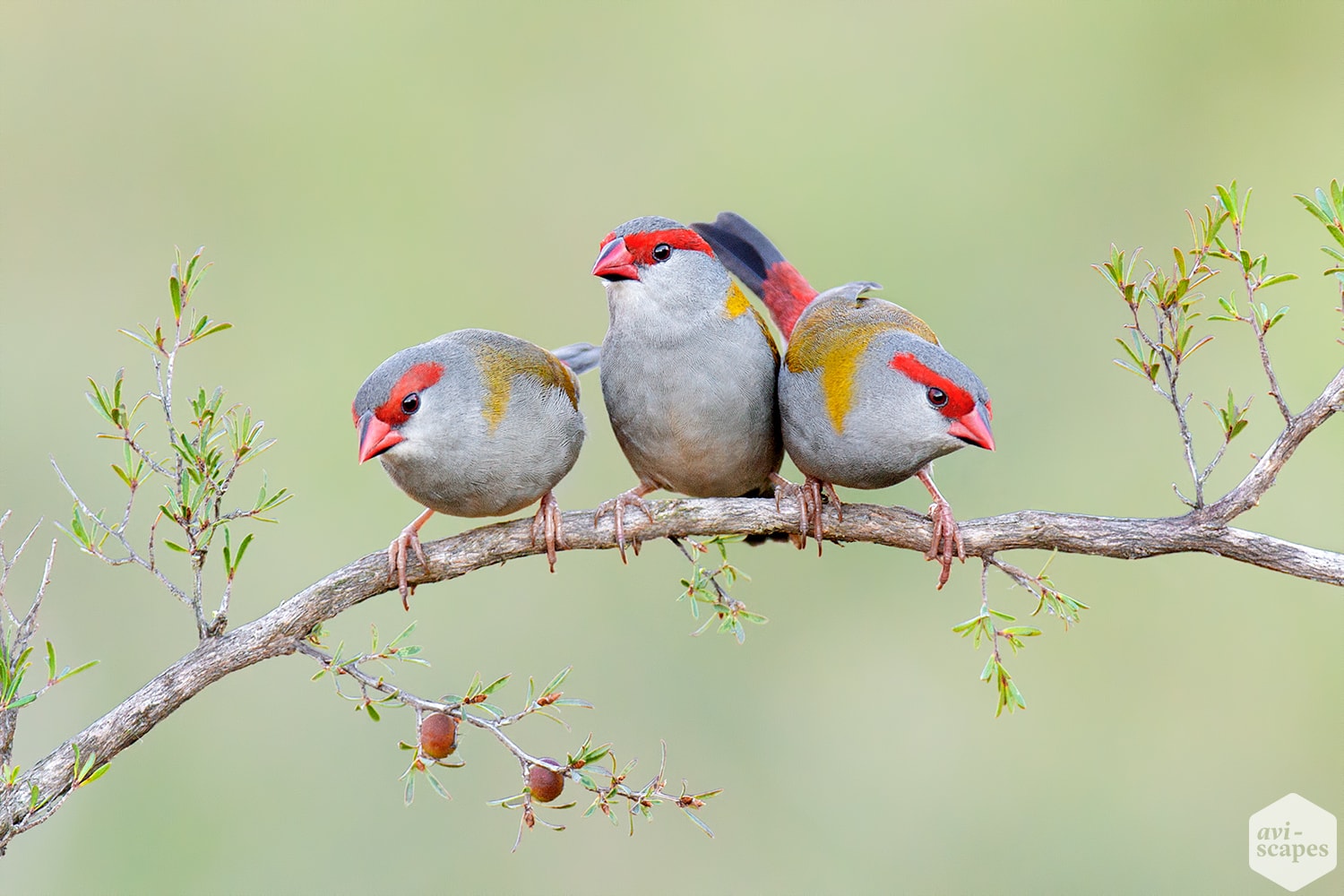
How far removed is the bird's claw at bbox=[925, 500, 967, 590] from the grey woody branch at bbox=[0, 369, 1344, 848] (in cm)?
2

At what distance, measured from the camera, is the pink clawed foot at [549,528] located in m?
2.77

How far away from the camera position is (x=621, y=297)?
119 inches

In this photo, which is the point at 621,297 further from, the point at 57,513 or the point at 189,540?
the point at 57,513

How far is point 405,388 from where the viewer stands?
2.67 meters

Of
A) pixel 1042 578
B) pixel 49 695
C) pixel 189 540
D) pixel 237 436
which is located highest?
pixel 237 436

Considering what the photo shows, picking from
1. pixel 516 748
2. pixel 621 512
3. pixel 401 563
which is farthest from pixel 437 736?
pixel 621 512

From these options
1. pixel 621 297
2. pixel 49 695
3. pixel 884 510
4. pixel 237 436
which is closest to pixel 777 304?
pixel 621 297

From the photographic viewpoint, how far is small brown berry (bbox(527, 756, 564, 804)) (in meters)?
2.27

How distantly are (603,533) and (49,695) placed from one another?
2694mm

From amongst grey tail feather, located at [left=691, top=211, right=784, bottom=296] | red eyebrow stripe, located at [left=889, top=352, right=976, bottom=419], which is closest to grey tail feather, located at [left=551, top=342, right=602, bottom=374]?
grey tail feather, located at [left=691, top=211, right=784, bottom=296]

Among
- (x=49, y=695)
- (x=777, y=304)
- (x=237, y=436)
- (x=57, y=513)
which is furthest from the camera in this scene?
(x=57, y=513)

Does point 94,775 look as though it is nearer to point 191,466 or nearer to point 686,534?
point 191,466

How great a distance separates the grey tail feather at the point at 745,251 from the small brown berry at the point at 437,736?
181 centimetres

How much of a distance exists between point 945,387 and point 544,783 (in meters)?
1.25
